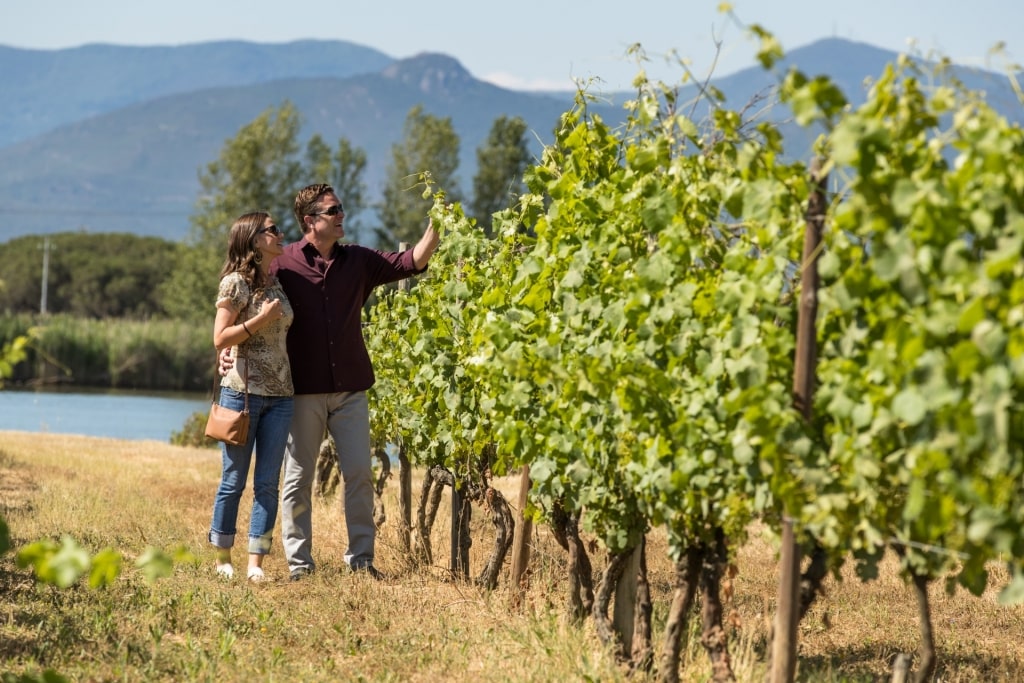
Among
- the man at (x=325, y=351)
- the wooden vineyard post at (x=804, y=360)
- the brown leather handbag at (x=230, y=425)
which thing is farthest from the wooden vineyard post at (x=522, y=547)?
the wooden vineyard post at (x=804, y=360)

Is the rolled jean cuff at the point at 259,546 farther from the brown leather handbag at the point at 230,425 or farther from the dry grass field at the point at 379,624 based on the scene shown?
the brown leather handbag at the point at 230,425

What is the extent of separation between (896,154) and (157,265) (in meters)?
76.6

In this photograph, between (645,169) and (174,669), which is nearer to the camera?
(645,169)

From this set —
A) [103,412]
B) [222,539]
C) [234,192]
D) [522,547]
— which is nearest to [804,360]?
[522,547]

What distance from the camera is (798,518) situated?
11.2ft

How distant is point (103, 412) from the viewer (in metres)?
33.3

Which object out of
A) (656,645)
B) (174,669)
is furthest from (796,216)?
(174,669)

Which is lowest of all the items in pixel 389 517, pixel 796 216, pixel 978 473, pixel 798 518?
pixel 389 517

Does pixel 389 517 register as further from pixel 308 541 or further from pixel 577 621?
pixel 577 621

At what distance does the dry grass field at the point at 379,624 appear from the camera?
4566mm

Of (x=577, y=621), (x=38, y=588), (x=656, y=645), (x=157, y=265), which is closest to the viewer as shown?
(x=656, y=645)

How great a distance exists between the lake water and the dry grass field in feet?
60.8

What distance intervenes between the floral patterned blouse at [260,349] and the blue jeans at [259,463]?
0.05 meters

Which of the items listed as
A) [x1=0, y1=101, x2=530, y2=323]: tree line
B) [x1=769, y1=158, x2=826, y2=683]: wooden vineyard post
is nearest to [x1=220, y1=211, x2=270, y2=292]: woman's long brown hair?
[x1=769, y1=158, x2=826, y2=683]: wooden vineyard post
